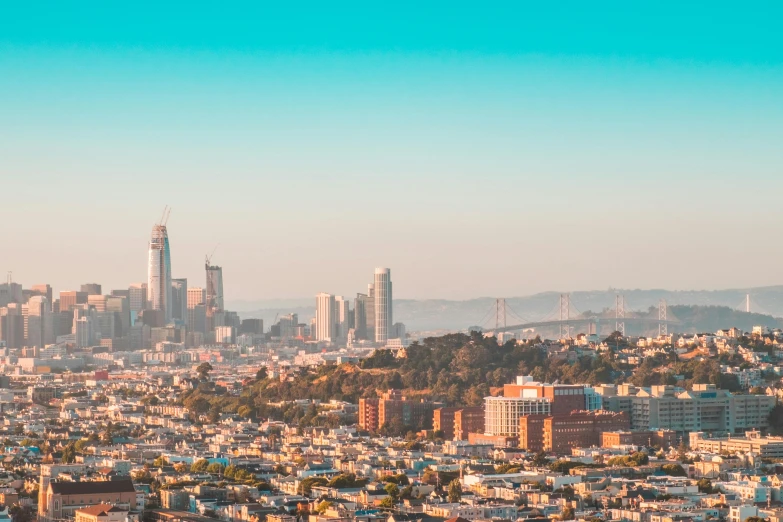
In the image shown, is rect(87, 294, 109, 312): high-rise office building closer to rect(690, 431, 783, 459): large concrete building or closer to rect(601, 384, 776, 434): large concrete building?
rect(601, 384, 776, 434): large concrete building

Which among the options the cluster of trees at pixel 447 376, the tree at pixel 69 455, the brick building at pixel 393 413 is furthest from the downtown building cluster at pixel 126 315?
the tree at pixel 69 455

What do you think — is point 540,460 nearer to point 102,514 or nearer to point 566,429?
point 566,429

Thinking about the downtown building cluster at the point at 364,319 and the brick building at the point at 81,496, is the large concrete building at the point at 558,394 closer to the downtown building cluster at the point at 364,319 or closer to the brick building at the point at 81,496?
the brick building at the point at 81,496

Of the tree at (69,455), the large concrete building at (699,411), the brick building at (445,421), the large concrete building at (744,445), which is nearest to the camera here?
the large concrete building at (744,445)

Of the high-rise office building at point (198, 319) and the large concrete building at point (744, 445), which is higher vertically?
the high-rise office building at point (198, 319)

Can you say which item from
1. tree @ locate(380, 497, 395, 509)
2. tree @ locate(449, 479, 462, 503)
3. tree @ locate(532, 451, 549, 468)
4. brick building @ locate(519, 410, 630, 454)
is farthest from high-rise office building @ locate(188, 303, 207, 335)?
tree @ locate(380, 497, 395, 509)

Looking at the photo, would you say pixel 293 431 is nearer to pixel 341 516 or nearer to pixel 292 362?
pixel 341 516
